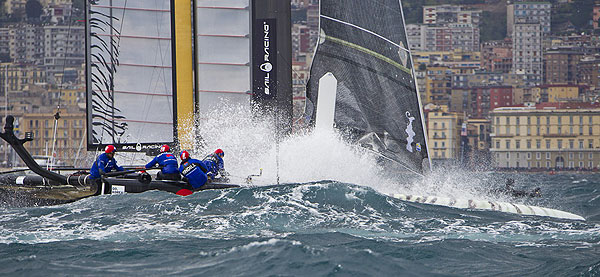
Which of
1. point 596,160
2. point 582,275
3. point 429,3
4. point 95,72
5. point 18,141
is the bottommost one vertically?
point 596,160

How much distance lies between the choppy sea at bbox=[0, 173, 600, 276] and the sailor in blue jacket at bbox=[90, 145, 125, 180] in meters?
0.30

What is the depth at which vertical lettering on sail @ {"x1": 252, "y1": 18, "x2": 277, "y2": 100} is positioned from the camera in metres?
11.7

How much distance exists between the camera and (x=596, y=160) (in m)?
54.3

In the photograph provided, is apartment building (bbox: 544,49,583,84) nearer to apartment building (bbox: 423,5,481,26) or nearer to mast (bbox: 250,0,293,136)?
apartment building (bbox: 423,5,481,26)

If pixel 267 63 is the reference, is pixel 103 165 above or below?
below

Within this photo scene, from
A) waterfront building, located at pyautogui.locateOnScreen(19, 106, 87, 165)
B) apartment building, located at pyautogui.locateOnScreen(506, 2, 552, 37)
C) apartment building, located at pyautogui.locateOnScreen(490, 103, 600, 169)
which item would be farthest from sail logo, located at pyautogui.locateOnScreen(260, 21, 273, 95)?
apartment building, located at pyautogui.locateOnScreen(506, 2, 552, 37)

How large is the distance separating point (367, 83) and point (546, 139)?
45565 mm

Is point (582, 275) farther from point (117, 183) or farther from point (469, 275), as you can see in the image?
point (117, 183)

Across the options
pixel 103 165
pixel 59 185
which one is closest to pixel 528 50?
pixel 103 165

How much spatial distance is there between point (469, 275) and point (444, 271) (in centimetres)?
17

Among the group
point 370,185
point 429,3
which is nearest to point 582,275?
point 370,185

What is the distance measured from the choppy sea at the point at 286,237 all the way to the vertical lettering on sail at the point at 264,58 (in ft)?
6.81

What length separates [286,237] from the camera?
734 centimetres

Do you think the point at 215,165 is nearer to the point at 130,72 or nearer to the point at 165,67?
the point at 165,67
